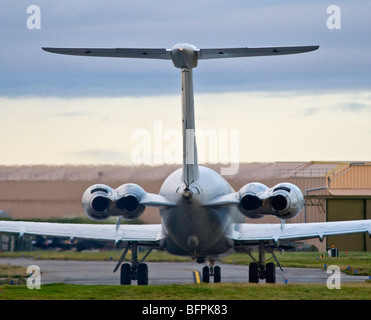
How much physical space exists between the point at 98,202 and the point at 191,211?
3.83m

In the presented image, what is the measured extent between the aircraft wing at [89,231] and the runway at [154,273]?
198 centimetres

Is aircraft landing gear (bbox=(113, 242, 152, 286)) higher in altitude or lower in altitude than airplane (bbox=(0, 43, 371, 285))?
lower

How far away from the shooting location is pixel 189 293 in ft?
94.8

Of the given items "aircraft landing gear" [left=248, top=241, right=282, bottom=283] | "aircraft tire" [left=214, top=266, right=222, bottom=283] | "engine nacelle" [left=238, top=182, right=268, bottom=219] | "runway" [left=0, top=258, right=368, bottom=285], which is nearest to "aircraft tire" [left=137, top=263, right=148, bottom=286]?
"runway" [left=0, top=258, right=368, bottom=285]

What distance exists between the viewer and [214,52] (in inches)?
1097

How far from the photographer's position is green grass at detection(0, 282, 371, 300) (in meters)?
27.5

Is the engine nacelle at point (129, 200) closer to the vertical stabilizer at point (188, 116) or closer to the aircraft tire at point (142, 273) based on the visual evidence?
the vertical stabilizer at point (188, 116)

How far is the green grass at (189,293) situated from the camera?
27.5 m

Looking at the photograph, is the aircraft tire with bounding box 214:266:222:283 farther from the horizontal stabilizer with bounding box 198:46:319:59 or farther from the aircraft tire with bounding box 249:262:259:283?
the horizontal stabilizer with bounding box 198:46:319:59

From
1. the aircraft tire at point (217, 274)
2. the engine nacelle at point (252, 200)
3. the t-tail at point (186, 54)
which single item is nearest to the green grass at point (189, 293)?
the engine nacelle at point (252, 200)
